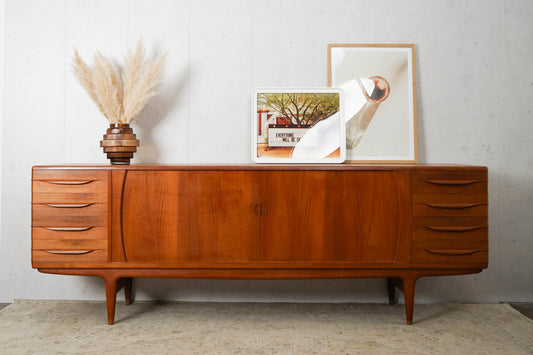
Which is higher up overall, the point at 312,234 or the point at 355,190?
the point at 355,190

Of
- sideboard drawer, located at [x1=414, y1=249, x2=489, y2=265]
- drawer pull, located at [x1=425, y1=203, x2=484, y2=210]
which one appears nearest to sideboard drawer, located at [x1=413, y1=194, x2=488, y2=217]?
drawer pull, located at [x1=425, y1=203, x2=484, y2=210]

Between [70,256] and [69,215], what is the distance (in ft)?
0.62

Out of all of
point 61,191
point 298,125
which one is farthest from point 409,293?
point 61,191

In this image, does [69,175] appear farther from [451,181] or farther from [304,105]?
[451,181]

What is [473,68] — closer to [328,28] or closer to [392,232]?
[328,28]

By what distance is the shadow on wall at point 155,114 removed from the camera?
2.34 metres

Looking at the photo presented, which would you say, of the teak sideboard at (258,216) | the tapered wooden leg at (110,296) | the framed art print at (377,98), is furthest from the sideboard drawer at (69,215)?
the framed art print at (377,98)

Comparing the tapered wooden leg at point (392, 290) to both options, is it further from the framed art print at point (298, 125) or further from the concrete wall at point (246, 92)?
the framed art print at point (298, 125)

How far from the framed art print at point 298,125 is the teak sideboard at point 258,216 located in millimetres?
260

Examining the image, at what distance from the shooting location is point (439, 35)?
2.32 m

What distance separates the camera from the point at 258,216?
1898mm

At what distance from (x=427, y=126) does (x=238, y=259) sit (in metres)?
1.30

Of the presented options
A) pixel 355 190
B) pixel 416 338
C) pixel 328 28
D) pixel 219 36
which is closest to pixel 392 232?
pixel 355 190

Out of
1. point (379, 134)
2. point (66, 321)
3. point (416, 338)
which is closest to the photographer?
point (416, 338)
